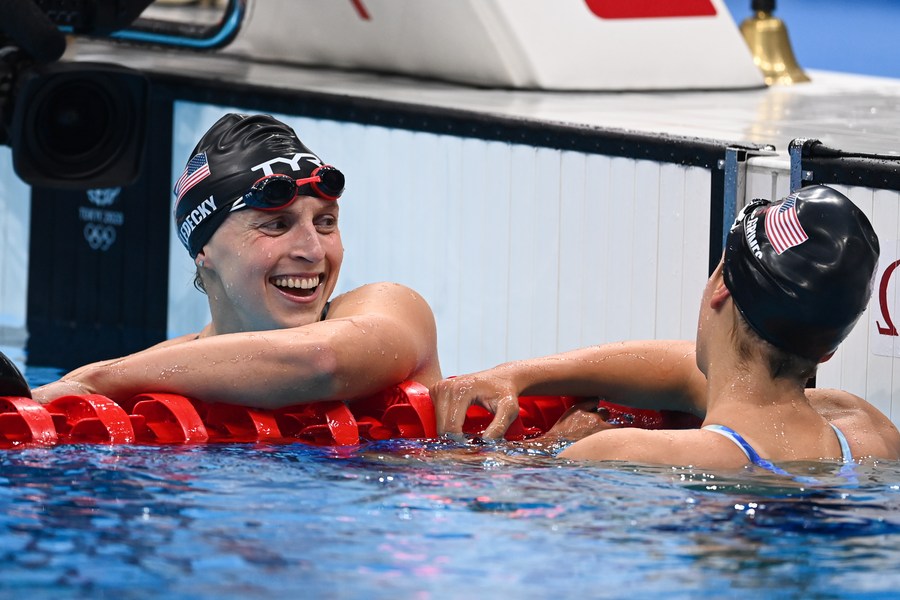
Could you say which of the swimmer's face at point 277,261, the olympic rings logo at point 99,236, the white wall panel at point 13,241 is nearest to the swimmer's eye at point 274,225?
the swimmer's face at point 277,261

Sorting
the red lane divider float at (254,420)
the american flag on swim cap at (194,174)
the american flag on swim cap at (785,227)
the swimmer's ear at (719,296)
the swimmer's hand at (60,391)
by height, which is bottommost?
the red lane divider float at (254,420)

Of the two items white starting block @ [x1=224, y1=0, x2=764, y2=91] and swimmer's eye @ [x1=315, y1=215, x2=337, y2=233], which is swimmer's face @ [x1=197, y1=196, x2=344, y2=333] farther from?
white starting block @ [x1=224, y1=0, x2=764, y2=91]

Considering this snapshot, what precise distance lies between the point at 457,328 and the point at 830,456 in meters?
2.93

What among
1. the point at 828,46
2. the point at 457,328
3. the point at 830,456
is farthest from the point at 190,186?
the point at 828,46

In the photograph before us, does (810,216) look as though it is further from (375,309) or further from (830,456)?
(375,309)

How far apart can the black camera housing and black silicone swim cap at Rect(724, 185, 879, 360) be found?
364cm

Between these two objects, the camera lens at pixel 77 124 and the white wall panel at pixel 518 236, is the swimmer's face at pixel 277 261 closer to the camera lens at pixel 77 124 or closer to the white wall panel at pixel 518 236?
the white wall panel at pixel 518 236

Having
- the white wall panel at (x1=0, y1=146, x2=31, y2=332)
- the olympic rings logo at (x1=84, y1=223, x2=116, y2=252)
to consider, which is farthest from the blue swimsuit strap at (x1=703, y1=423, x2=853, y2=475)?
the white wall panel at (x1=0, y1=146, x2=31, y2=332)

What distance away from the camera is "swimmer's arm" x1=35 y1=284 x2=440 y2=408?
344cm

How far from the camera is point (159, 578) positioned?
250cm

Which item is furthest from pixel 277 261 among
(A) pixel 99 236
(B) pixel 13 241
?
(B) pixel 13 241

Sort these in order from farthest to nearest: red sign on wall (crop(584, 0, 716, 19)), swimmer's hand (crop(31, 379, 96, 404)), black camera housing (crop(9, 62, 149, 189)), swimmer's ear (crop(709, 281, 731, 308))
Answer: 1. red sign on wall (crop(584, 0, 716, 19))
2. black camera housing (crop(9, 62, 149, 189))
3. swimmer's hand (crop(31, 379, 96, 404))
4. swimmer's ear (crop(709, 281, 731, 308))

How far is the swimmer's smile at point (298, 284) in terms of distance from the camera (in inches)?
145

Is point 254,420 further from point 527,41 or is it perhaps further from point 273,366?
point 527,41
